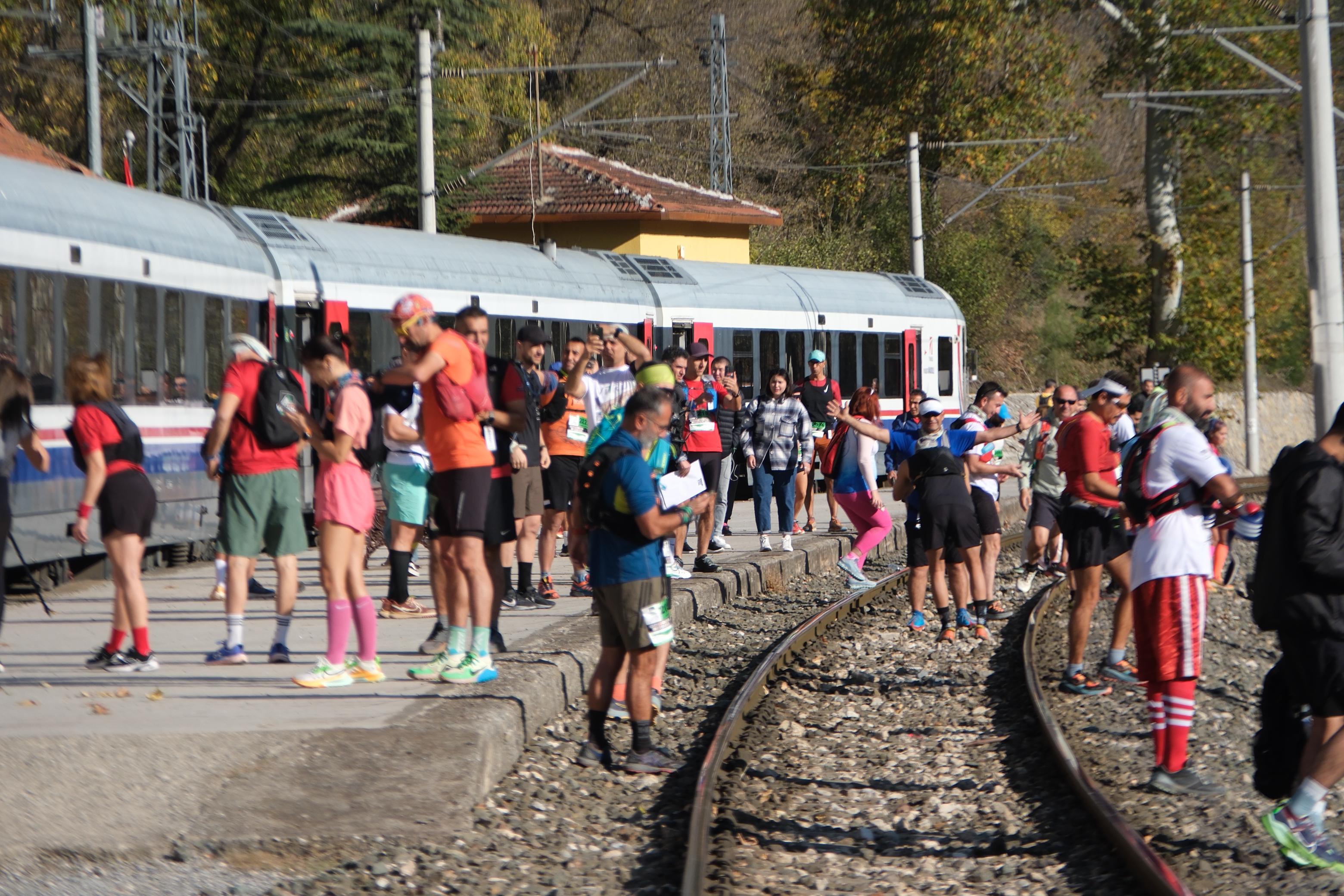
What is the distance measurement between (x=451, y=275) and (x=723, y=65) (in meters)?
22.8

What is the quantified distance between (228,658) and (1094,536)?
5235 millimetres

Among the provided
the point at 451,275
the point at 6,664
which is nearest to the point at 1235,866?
the point at 6,664

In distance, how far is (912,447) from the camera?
12969 mm

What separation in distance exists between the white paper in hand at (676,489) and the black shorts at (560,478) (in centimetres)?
411

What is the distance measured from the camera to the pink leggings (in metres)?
14.2

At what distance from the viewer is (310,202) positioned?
4800 centimetres

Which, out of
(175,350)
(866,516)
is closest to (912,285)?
(866,516)

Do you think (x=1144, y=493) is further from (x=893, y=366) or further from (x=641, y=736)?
(x=893, y=366)

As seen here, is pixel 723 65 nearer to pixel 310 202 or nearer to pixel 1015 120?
pixel 1015 120

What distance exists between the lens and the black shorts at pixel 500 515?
923 centimetres

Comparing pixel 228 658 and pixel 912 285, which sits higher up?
→ pixel 912 285

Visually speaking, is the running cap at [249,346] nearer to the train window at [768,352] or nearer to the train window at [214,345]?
the train window at [214,345]

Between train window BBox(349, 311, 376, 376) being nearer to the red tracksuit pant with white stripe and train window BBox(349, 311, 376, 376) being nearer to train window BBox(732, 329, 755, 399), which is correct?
train window BBox(732, 329, 755, 399)

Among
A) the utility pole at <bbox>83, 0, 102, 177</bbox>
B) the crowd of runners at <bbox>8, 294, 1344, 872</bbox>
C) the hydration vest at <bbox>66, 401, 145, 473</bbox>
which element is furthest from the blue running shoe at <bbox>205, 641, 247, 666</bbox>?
the utility pole at <bbox>83, 0, 102, 177</bbox>
